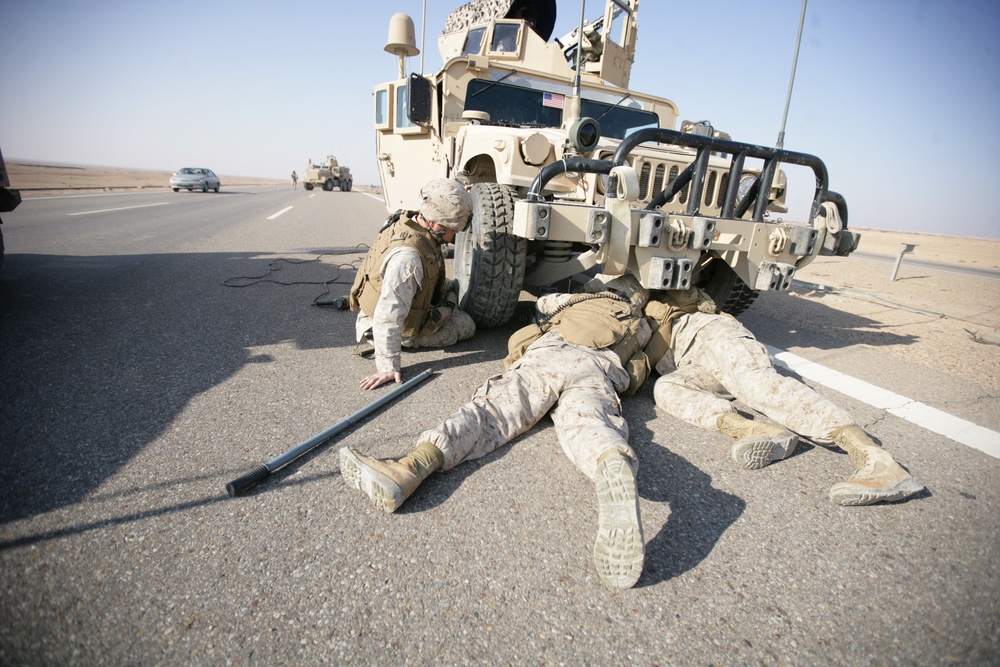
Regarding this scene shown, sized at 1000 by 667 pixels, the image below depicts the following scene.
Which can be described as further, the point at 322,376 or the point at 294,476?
the point at 322,376

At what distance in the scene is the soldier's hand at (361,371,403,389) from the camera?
9.34 ft

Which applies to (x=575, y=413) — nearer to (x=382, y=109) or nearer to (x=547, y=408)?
(x=547, y=408)

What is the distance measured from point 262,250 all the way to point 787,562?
7.90 meters

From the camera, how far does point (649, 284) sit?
3111 millimetres

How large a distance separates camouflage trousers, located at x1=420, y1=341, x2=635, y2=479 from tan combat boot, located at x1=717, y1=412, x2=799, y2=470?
55 cm

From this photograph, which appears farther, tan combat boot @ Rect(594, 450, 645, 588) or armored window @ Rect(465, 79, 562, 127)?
armored window @ Rect(465, 79, 562, 127)

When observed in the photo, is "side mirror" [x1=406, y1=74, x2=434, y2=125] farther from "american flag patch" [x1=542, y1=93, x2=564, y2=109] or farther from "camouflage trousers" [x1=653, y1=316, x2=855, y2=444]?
"camouflage trousers" [x1=653, y1=316, x2=855, y2=444]

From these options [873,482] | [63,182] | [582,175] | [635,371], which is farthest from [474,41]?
[63,182]

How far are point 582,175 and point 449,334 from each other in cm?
169

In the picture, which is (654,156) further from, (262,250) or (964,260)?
(964,260)

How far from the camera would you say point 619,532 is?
1576 mm

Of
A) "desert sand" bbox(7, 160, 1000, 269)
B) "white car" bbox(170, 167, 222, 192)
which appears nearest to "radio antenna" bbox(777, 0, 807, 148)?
"desert sand" bbox(7, 160, 1000, 269)

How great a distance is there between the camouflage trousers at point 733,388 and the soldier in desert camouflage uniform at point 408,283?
5.16 feet

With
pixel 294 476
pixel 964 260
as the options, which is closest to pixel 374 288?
pixel 294 476
